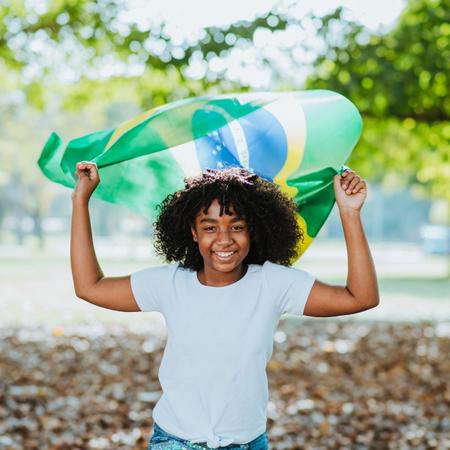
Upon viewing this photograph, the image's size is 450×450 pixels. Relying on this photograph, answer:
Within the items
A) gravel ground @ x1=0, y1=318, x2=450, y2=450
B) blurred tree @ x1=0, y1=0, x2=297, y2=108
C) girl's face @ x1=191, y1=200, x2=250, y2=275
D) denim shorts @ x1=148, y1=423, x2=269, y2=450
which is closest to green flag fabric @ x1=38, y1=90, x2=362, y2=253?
girl's face @ x1=191, y1=200, x2=250, y2=275

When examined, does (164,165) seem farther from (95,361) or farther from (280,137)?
(95,361)

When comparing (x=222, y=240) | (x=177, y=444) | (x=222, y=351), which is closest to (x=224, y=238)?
(x=222, y=240)

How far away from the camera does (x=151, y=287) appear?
122 inches

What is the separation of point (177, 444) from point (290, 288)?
2.20ft

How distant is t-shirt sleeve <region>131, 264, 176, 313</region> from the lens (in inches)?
121

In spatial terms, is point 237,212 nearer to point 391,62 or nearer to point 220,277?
point 220,277

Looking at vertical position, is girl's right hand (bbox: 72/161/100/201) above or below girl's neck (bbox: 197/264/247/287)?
above

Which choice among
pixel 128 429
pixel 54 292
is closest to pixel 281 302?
pixel 128 429

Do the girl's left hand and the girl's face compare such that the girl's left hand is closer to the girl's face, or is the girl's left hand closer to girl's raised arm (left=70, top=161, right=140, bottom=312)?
the girl's face

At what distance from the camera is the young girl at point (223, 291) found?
289cm

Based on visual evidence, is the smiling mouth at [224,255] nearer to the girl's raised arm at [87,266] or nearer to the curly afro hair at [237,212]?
the curly afro hair at [237,212]

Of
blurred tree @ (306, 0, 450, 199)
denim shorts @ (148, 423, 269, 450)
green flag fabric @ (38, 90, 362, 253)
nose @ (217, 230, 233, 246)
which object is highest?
blurred tree @ (306, 0, 450, 199)

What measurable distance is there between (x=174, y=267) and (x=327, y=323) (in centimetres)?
1016

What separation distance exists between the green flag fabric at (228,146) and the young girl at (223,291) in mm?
303
